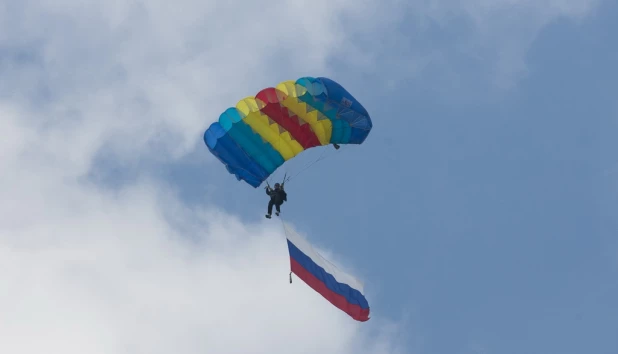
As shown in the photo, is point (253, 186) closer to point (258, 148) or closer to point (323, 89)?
point (258, 148)

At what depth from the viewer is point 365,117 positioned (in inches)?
1583

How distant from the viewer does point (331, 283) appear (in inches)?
1582

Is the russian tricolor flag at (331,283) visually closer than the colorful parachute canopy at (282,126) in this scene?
No

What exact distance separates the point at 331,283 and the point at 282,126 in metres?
5.16

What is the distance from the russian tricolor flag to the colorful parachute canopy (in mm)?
2679

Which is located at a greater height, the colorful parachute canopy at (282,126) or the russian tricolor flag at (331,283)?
the colorful parachute canopy at (282,126)

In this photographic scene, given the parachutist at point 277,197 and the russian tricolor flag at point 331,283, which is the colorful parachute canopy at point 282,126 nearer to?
the parachutist at point 277,197

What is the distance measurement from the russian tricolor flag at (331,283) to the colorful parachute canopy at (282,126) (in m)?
2.68

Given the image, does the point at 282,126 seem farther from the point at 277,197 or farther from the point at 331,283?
the point at 331,283

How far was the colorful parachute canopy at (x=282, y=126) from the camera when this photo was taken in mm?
39156

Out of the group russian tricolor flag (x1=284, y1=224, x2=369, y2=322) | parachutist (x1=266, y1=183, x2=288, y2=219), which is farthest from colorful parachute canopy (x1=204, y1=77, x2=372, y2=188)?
russian tricolor flag (x1=284, y1=224, x2=369, y2=322)

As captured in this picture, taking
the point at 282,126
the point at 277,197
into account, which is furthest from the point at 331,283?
the point at 282,126

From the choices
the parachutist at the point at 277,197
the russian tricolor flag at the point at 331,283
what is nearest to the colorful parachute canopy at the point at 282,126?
the parachutist at the point at 277,197

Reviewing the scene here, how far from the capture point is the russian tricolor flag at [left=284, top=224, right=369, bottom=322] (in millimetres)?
39812
